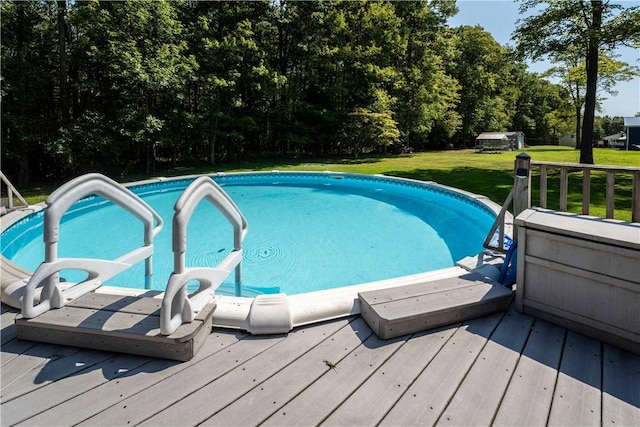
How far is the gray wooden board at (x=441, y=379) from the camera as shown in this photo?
1547mm

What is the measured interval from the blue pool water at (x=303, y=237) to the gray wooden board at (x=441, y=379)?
2249 millimetres

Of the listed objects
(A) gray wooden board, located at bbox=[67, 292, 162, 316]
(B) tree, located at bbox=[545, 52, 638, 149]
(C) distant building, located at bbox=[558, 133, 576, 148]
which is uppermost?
(B) tree, located at bbox=[545, 52, 638, 149]

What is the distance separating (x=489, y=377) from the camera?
180 cm

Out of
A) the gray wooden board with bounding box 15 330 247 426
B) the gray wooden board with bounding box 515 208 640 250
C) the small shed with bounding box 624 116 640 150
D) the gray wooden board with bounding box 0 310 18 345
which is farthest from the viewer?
the small shed with bounding box 624 116 640 150

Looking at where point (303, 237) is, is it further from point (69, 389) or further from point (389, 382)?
point (69, 389)

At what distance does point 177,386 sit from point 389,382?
3.47ft

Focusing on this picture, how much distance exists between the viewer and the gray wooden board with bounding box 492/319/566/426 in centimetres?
156

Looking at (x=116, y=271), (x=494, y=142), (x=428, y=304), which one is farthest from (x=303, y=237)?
(x=494, y=142)

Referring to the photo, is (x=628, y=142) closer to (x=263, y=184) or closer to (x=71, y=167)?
(x=263, y=184)

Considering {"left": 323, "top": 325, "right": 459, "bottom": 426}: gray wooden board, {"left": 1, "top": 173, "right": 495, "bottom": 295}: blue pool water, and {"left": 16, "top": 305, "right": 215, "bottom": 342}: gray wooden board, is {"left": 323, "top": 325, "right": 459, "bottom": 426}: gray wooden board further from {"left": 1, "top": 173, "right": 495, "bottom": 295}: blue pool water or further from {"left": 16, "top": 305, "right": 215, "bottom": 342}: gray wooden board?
{"left": 1, "top": 173, "right": 495, "bottom": 295}: blue pool water

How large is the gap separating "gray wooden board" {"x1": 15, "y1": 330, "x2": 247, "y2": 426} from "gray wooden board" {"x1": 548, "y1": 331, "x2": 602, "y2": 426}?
1706mm

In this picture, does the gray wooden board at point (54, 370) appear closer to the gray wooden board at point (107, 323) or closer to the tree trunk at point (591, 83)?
the gray wooden board at point (107, 323)

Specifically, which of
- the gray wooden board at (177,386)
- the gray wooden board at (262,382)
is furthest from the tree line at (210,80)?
the gray wooden board at (262,382)

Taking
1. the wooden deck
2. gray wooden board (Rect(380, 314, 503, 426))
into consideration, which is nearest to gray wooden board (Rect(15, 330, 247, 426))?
the wooden deck
